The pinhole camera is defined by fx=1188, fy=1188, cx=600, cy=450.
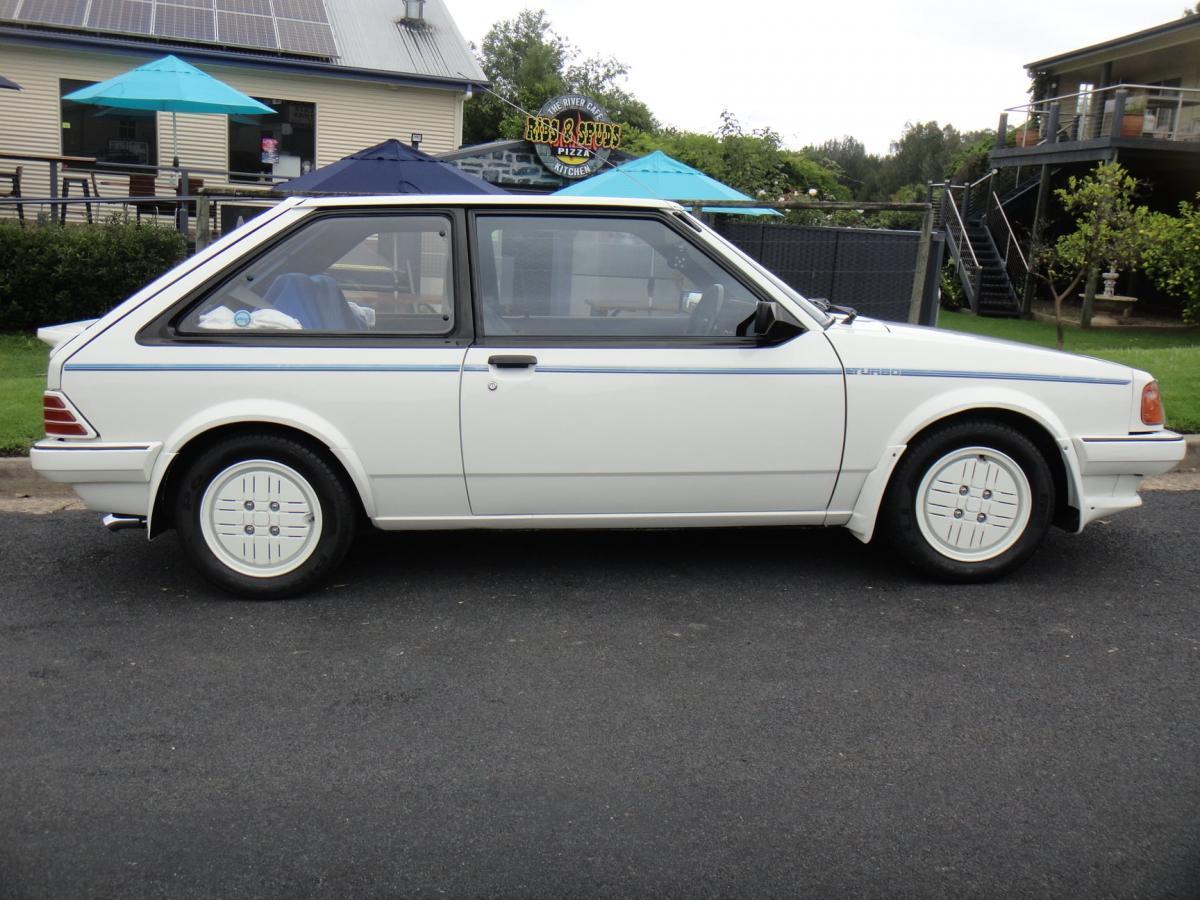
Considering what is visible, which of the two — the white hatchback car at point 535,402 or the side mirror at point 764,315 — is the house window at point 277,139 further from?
the side mirror at point 764,315

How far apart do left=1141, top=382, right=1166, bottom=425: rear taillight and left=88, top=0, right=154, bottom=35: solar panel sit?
62.4 feet

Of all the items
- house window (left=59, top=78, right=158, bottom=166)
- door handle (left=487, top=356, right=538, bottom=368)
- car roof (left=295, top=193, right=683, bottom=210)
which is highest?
house window (left=59, top=78, right=158, bottom=166)

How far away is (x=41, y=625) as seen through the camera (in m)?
4.65

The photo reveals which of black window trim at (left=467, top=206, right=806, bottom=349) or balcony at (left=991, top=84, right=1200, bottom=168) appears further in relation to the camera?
balcony at (left=991, top=84, right=1200, bottom=168)

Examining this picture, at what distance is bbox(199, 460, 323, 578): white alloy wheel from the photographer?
482 cm

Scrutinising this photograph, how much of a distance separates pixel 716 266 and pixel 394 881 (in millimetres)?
2957

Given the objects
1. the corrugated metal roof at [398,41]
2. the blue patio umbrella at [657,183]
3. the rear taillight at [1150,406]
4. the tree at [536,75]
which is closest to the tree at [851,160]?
the tree at [536,75]

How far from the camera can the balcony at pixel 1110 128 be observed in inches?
855

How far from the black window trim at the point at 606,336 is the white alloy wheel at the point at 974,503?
888 millimetres

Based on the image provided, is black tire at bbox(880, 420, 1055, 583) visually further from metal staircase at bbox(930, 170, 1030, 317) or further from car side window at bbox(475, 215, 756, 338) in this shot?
metal staircase at bbox(930, 170, 1030, 317)

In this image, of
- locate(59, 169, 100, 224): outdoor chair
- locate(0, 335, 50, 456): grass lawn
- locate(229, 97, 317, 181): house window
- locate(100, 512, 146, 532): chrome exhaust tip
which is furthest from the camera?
locate(229, 97, 317, 181): house window

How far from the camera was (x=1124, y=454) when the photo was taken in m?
5.04

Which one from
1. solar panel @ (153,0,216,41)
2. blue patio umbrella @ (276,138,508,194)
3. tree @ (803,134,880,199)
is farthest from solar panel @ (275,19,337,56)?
tree @ (803,134,880,199)

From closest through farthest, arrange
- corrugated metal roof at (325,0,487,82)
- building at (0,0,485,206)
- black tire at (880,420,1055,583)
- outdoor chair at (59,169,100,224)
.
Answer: black tire at (880,420,1055,583) < outdoor chair at (59,169,100,224) < building at (0,0,485,206) < corrugated metal roof at (325,0,487,82)
